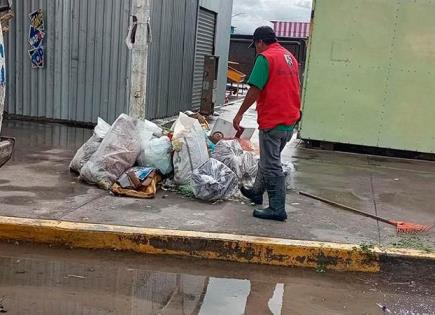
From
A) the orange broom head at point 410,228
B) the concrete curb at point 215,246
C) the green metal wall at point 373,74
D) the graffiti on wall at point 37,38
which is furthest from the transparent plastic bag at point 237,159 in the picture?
the graffiti on wall at point 37,38

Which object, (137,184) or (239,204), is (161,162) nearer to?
(137,184)

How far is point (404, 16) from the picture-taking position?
358 inches

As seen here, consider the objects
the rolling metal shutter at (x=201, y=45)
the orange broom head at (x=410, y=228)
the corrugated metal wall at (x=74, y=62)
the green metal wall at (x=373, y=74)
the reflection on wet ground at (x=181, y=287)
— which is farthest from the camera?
the rolling metal shutter at (x=201, y=45)

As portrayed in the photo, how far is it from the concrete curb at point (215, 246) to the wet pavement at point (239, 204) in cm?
20

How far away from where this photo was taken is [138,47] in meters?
6.76

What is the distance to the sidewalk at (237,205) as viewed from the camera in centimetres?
498

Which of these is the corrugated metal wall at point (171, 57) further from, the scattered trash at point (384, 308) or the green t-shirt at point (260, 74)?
the scattered trash at point (384, 308)

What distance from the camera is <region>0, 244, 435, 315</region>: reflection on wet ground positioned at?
379 cm

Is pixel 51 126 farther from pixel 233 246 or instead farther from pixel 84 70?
pixel 233 246

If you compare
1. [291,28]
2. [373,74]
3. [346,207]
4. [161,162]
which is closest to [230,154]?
[161,162]

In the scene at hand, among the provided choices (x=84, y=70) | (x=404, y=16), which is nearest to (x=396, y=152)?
(x=404, y=16)

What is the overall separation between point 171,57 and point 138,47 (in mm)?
4963

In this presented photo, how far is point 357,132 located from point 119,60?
14.8 ft

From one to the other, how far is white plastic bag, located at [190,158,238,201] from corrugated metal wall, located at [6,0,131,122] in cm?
429
